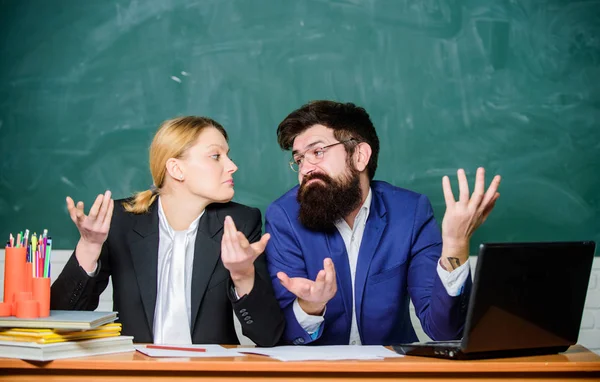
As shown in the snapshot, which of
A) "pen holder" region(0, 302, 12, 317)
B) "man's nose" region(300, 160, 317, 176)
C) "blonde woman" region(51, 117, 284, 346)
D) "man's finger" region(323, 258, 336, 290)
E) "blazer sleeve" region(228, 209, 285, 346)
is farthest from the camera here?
"man's nose" region(300, 160, 317, 176)

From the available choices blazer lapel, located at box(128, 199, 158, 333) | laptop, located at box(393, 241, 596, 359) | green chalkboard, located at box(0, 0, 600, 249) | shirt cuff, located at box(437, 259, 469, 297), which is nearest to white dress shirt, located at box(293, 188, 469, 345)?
shirt cuff, located at box(437, 259, 469, 297)

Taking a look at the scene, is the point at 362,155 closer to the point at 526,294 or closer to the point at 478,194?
the point at 478,194

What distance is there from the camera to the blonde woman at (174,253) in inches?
99.9

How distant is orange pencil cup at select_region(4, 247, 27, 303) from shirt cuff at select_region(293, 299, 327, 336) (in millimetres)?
847

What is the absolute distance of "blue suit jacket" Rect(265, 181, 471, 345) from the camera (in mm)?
2646

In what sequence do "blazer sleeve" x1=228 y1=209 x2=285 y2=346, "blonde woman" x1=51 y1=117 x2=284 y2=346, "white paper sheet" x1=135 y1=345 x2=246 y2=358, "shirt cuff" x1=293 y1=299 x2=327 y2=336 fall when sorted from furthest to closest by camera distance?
"blonde woman" x1=51 y1=117 x2=284 y2=346, "shirt cuff" x1=293 y1=299 x2=327 y2=336, "blazer sleeve" x1=228 y1=209 x2=285 y2=346, "white paper sheet" x1=135 y1=345 x2=246 y2=358

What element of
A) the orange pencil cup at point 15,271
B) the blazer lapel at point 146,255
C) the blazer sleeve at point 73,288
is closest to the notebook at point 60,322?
the orange pencil cup at point 15,271

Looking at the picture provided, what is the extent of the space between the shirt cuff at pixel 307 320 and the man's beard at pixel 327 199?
43cm

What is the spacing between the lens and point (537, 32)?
3.66 meters

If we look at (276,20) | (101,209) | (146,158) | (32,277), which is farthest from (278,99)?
(32,277)

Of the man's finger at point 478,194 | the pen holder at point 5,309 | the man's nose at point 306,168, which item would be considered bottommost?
the pen holder at point 5,309

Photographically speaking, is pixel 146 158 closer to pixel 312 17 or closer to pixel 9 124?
pixel 9 124

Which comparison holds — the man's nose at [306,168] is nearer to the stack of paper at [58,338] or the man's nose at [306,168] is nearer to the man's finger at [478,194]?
the man's finger at [478,194]

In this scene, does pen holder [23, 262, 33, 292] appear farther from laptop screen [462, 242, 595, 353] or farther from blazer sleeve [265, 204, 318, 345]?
laptop screen [462, 242, 595, 353]
